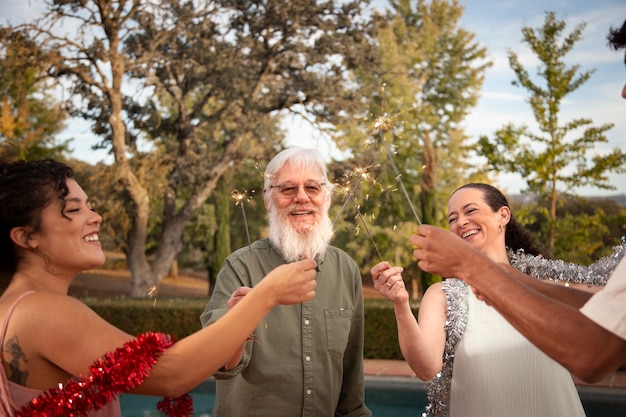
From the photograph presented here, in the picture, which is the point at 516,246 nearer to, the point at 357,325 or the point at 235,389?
the point at 357,325

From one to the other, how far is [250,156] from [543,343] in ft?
58.6

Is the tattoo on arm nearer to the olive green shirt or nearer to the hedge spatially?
the olive green shirt

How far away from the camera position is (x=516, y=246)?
3311 mm

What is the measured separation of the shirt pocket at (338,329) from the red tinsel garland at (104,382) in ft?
3.63

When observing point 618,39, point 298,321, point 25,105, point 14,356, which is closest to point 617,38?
point 618,39

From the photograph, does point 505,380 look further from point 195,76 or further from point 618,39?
point 195,76

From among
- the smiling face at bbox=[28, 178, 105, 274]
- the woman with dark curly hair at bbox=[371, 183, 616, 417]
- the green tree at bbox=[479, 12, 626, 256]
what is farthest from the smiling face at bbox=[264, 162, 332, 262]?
the green tree at bbox=[479, 12, 626, 256]

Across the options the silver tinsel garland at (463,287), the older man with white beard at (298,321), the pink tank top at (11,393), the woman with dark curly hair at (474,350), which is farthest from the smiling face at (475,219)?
the pink tank top at (11,393)

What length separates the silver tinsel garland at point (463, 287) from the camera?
2.83 metres

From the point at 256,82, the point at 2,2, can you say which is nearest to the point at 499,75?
the point at 256,82

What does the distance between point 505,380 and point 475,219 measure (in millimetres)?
761

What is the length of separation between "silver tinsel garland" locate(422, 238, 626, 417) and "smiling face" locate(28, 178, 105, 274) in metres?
1.62

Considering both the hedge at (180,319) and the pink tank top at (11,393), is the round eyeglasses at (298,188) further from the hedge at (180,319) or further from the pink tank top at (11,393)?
the hedge at (180,319)

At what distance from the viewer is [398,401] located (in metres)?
8.62
